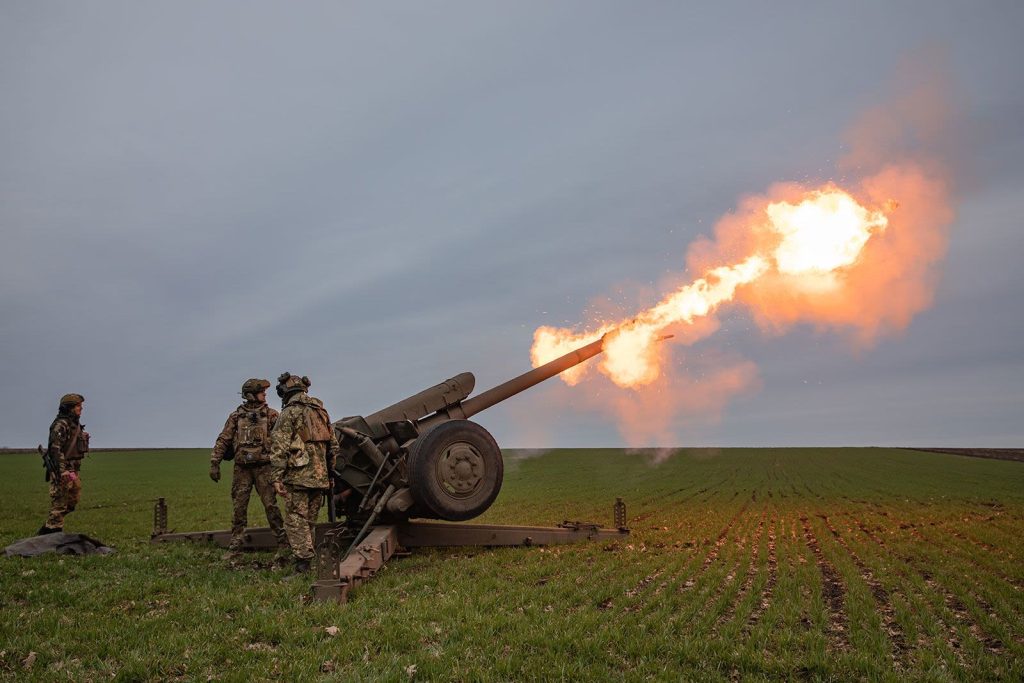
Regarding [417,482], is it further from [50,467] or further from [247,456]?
[50,467]

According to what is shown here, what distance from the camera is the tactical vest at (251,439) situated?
12422 millimetres

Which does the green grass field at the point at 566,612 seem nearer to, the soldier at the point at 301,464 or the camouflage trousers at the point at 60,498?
the soldier at the point at 301,464

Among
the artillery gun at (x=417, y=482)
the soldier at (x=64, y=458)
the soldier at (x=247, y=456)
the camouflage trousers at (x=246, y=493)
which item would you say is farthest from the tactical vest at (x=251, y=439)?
the soldier at (x=64, y=458)

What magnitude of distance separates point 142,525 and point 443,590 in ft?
40.7

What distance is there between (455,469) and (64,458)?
7.10 meters

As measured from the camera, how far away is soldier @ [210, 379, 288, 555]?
481 inches

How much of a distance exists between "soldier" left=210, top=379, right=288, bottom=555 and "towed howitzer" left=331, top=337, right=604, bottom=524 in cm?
128

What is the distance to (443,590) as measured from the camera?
361 inches

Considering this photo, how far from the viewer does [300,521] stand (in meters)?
10.6

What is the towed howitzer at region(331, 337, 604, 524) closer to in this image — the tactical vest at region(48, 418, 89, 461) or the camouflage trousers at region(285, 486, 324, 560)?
the camouflage trousers at region(285, 486, 324, 560)

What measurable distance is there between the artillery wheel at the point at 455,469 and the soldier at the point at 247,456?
9.07ft

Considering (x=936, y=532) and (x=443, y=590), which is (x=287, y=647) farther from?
(x=936, y=532)

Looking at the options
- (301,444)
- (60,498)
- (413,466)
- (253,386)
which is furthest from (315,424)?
(60,498)

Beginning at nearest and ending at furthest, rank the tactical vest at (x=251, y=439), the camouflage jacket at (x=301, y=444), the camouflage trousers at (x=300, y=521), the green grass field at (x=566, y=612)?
1. the green grass field at (x=566, y=612)
2. the camouflage trousers at (x=300, y=521)
3. the camouflage jacket at (x=301, y=444)
4. the tactical vest at (x=251, y=439)
